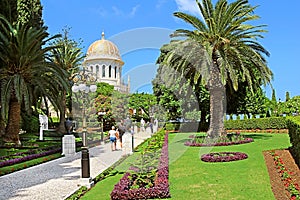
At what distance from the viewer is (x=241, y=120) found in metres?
32.5

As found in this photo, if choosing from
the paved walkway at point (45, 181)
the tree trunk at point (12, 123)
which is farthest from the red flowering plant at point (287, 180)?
the tree trunk at point (12, 123)

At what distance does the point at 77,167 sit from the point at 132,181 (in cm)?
520

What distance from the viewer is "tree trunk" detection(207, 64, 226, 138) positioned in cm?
1881

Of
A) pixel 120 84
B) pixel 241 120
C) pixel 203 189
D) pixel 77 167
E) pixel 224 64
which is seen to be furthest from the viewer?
pixel 120 84

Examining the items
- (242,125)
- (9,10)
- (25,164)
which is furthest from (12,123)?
(242,125)

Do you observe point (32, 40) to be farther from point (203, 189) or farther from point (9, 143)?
point (203, 189)

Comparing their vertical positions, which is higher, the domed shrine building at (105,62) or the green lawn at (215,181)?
the domed shrine building at (105,62)

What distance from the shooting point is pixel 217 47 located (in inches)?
718

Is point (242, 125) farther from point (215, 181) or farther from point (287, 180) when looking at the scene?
point (287, 180)

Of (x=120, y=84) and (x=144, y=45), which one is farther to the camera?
(x=120, y=84)

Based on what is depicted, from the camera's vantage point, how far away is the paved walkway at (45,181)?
9.09m

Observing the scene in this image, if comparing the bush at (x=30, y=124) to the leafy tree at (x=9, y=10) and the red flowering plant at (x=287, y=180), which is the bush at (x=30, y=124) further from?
the red flowering plant at (x=287, y=180)

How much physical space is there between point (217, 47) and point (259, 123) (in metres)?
14.5

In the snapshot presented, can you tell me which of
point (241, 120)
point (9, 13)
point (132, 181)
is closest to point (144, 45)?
point (132, 181)
